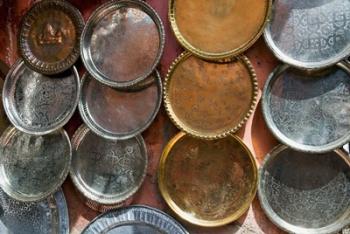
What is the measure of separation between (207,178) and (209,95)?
31 centimetres

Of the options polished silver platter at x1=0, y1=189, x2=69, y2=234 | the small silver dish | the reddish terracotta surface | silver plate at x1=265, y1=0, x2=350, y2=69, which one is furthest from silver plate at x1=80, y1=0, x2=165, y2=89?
polished silver platter at x1=0, y1=189, x2=69, y2=234

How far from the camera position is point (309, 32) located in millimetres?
1849

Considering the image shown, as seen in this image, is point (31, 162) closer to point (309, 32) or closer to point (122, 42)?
point (122, 42)

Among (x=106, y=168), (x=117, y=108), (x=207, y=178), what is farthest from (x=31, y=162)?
(x=207, y=178)

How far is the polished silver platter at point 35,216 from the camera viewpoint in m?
2.20

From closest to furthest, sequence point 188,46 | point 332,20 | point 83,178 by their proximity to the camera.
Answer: point 332,20 < point 188,46 < point 83,178

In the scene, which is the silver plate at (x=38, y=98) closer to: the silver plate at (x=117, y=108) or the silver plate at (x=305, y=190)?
the silver plate at (x=117, y=108)

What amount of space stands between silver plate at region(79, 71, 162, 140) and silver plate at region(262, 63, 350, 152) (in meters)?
0.44

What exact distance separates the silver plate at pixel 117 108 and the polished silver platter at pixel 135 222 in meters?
0.31

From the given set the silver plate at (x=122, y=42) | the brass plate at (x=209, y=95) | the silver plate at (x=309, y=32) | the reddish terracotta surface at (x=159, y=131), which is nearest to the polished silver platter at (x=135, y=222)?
the reddish terracotta surface at (x=159, y=131)

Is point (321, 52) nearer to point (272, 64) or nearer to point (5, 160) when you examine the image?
point (272, 64)

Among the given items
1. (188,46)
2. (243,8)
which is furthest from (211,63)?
(243,8)

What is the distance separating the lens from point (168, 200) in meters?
2.04

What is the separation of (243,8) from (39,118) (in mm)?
937
